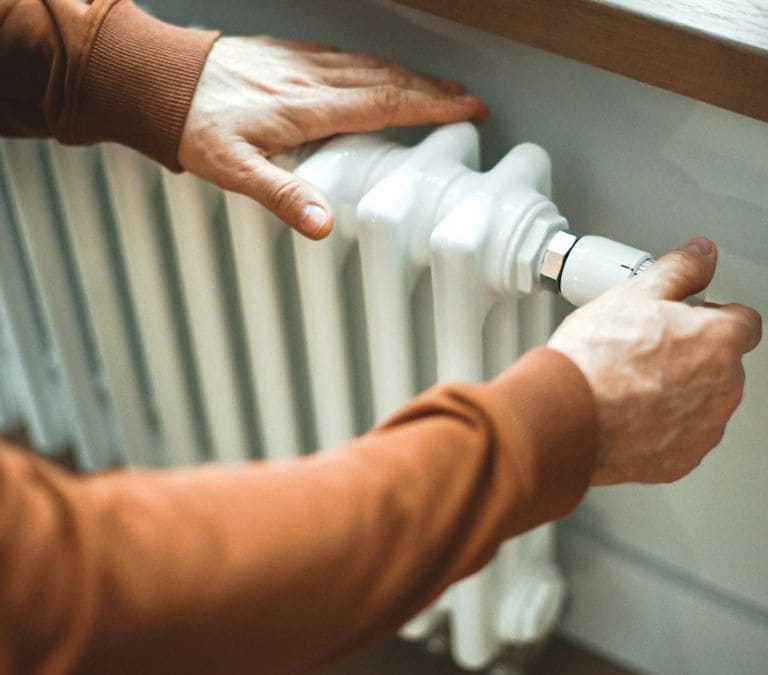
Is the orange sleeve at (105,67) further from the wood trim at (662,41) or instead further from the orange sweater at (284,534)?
the orange sweater at (284,534)

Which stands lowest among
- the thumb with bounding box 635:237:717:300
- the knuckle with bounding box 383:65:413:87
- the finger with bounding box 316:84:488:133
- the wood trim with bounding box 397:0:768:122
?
the thumb with bounding box 635:237:717:300

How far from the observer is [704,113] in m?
0.83

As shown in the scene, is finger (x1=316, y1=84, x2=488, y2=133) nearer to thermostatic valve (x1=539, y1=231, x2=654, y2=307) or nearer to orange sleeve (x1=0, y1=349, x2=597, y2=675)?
thermostatic valve (x1=539, y1=231, x2=654, y2=307)

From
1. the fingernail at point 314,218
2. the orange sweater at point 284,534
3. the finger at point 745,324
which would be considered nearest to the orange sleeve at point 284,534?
the orange sweater at point 284,534

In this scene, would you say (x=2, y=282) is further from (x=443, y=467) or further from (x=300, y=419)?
(x=443, y=467)

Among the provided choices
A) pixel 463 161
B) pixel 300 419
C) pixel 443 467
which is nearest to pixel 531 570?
pixel 300 419

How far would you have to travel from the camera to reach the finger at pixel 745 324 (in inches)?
28.3

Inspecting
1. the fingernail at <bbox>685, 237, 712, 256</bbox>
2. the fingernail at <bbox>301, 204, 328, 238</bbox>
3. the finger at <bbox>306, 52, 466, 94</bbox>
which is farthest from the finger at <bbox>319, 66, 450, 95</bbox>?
the fingernail at <bbox>685, 237, 712, 256</bbox>

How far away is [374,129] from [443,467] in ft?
1.20

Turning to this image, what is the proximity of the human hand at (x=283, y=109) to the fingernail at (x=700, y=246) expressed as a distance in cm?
22

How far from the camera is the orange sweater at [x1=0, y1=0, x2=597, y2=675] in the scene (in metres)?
0.54

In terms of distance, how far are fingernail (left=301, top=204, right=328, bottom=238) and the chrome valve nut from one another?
16cm

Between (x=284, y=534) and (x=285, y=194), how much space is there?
327 millimetres

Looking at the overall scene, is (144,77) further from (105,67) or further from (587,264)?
(587,264)
